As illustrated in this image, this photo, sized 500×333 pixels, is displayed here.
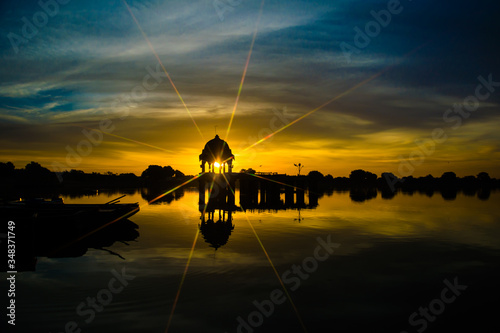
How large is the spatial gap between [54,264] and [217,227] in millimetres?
16911

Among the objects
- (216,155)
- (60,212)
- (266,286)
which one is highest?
(216,155)

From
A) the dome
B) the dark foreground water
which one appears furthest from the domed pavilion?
the dark foreground water

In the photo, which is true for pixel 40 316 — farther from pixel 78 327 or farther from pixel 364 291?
pixel 364 291

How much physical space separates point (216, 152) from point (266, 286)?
5419 cm

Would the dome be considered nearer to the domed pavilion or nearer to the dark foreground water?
the domed pavilion

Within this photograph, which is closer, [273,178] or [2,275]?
[2,275]

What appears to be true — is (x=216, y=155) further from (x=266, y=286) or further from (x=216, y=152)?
(x=266, y=286)

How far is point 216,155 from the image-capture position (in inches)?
2756

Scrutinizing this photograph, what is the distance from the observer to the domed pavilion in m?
70.1

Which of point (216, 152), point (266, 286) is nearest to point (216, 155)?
point (216, 152)

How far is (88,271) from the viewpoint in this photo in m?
18.9

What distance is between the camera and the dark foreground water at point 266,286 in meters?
12.9

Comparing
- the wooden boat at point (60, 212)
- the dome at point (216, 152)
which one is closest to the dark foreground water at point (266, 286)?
the wooden boat at point (60, 212)

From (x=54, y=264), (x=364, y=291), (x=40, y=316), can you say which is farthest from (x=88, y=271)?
(x=364, y=291)
